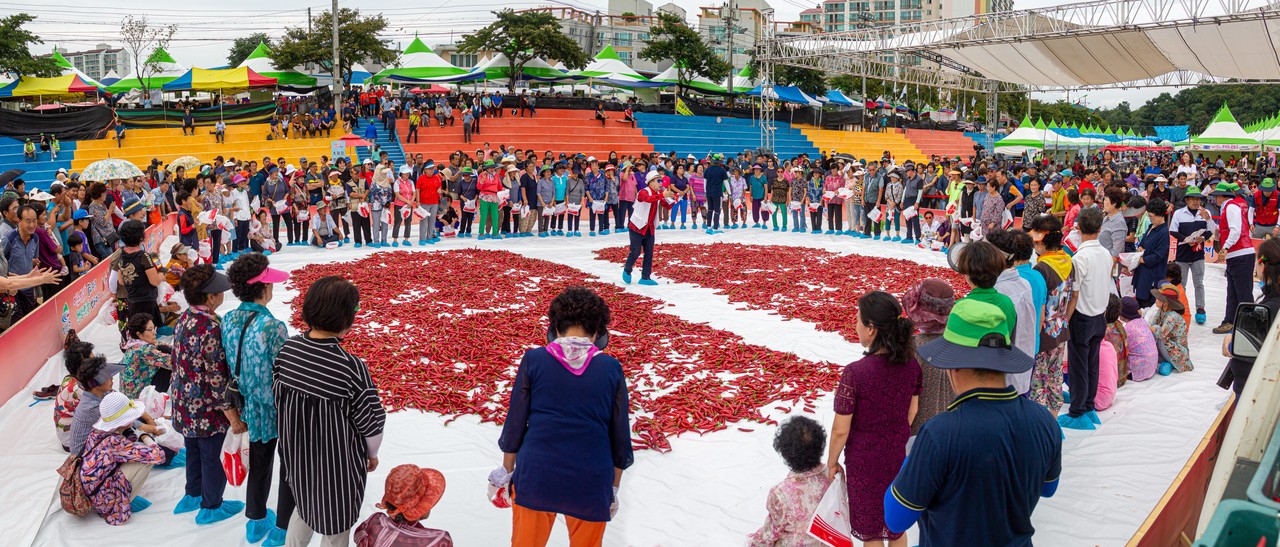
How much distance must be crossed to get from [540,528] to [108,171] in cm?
1005

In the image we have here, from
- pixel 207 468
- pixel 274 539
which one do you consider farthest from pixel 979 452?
pixel 207 468

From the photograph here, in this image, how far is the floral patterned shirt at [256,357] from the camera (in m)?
3.84

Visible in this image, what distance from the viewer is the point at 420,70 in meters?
32.7

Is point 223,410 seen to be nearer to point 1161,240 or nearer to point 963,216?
point 1161,240

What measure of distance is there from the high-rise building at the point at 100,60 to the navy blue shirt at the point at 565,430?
365ft

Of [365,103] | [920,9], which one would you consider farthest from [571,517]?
[920,9]

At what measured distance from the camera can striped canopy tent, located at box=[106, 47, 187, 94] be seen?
32.3 meters

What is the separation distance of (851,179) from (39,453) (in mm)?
13759

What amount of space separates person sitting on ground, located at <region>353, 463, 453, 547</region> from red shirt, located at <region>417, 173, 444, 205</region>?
11.9 metres

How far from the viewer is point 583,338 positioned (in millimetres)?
3250

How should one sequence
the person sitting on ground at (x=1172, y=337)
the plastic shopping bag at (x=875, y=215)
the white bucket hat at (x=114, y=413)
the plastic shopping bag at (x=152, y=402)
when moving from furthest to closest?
the plastic shopping bag at (x=875, y=215) → the person sitting on ground at (x=1172, y=337) → the plastic shopping bag at (x=152, y=402) → the white bucket hat at (x=114, y=413)

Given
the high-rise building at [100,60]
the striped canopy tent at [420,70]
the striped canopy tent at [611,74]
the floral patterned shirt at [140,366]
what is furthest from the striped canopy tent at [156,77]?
the high-rise building at [100,60]

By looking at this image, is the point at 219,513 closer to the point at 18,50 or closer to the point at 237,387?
the point at 237,387

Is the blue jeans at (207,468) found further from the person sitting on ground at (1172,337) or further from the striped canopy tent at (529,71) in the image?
the striped canopy tent at (529,71)
